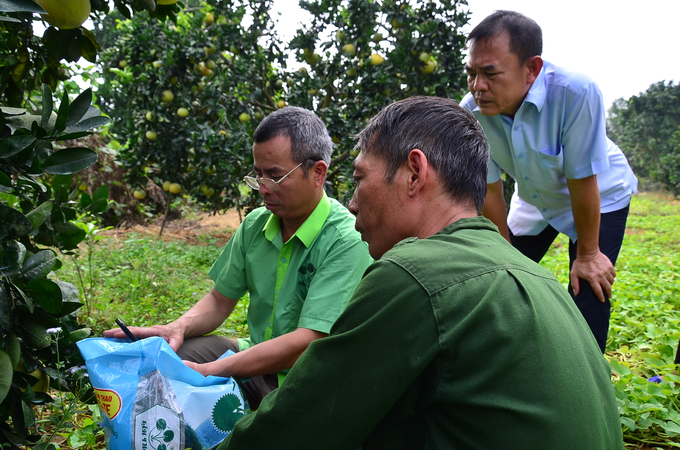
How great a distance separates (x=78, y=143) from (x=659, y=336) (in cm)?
598

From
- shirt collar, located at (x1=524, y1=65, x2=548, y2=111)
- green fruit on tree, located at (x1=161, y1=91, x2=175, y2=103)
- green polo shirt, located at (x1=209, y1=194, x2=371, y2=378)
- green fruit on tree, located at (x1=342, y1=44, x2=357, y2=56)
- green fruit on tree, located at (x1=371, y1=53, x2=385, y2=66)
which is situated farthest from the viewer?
green fruit on tree, located at (x1=161, y1=91, x2=175, y2=103)

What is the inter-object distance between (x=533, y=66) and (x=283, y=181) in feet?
3.73

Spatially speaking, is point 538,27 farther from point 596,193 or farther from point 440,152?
point 440,152

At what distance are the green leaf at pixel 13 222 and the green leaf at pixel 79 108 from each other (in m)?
0.28

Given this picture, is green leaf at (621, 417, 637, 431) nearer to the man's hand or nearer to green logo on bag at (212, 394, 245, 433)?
the man's hand

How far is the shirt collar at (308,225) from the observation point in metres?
2.01

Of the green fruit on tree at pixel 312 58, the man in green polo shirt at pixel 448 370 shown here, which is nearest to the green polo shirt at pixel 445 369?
the man in green polo shirt at pixel 448 370

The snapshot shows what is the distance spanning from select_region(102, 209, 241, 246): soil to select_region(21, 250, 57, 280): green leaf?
547 centimetres

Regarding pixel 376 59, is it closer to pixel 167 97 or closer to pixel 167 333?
pixel 167 97

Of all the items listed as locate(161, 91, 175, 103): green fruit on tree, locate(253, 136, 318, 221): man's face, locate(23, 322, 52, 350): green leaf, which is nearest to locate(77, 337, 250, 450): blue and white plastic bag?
locate(23, 322, 52, 350): green leaf

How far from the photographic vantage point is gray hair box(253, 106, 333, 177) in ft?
6.68

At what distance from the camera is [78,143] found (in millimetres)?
6145

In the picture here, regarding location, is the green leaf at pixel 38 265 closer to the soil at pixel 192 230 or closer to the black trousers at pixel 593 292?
the black trousers at pixel 593 292

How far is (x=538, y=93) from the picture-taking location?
2211mm
